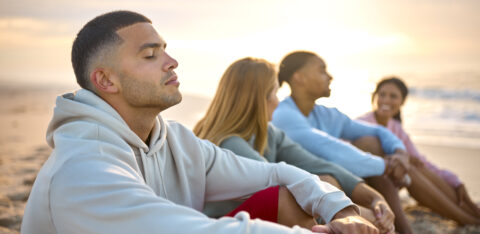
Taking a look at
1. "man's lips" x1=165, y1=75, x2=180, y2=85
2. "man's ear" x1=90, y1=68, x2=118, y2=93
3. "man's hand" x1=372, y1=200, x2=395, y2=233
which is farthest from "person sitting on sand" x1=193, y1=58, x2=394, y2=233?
"man's ear" x1=90, y1=68, x2=118, y2=93

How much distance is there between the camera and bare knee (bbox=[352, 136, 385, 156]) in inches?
153

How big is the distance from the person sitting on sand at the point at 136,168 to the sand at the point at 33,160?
1724 mm

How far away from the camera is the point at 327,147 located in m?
3.41

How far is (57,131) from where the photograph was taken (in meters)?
1.50

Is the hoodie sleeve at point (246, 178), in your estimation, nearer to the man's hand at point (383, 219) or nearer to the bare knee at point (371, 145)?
the man's hand at point (383, 219)

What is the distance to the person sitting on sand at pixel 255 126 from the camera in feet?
9.16

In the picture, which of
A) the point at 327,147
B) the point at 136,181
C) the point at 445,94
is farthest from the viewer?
the point at 445,94

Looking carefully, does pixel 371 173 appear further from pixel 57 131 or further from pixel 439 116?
pixel 439 116

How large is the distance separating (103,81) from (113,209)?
25.3 inches

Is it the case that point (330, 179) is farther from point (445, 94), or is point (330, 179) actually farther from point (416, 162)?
point (445, 94)

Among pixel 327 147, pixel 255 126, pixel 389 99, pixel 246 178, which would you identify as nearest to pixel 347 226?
pixel 246 178

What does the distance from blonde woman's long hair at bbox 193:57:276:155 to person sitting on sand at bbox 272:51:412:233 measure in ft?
2.28

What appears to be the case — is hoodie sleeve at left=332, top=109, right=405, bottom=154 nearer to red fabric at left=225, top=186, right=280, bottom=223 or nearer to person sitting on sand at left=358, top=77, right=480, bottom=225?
person sitting on sand at left=358, top=77, right=480, bottom=225

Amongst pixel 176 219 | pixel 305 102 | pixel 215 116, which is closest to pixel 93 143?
pixel 176 219
